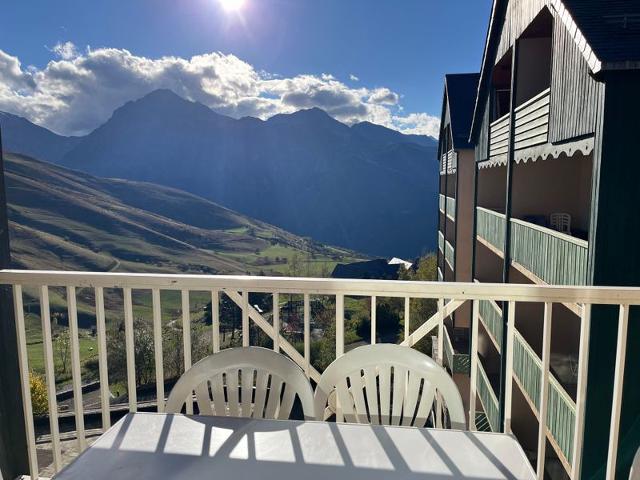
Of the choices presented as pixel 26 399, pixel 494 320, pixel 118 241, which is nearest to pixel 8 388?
pixel 26 399

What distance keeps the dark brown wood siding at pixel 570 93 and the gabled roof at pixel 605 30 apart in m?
0.24

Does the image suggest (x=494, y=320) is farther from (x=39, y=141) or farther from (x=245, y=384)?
(x=39, y=141)

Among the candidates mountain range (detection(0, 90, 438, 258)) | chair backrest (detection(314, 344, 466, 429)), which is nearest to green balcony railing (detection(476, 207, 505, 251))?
chair backrest (detection(314, 344, 466, 429))

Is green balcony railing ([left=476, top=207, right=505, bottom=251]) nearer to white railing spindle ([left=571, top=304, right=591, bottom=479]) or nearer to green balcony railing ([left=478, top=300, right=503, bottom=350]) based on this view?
green balcony railing ([left=478, top=300, right=503, bottom=350])

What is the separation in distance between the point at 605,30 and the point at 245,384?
15.2ft

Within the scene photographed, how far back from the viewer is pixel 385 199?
117125 millimetres

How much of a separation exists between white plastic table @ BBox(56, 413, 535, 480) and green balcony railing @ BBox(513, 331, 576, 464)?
2726 mm

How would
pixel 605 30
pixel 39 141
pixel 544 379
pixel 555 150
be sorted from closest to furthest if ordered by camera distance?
pixel 544 379 → pixel 605 30 → pixel 555 150 → pixel 39 141

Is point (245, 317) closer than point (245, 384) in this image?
No

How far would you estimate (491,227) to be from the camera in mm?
8625

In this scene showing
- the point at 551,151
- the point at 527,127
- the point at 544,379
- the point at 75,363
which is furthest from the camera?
the point at 527,127

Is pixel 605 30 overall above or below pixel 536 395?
above

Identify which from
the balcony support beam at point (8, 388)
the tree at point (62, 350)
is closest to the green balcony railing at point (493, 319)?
the balcony support beam at point (8, 388)

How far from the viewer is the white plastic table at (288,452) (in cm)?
115
